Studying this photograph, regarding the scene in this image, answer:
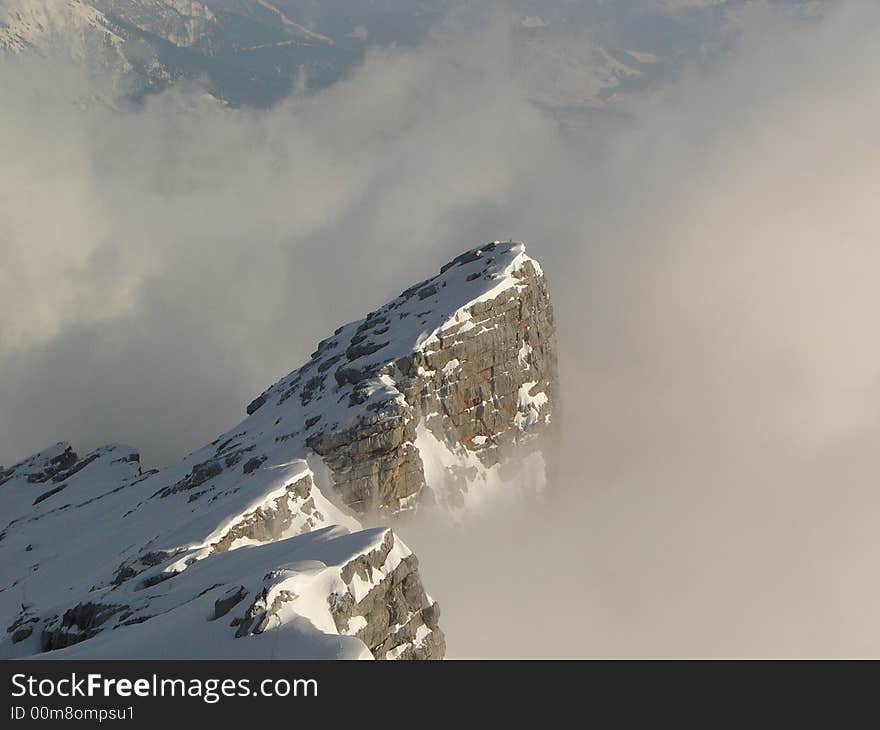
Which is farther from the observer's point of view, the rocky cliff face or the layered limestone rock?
the layered limestone rock

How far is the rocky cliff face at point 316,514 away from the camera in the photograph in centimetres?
9256

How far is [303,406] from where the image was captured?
186 meters

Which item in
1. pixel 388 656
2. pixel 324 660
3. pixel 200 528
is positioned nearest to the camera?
pixel 324 660

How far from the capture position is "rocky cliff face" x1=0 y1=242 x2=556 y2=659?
304ft

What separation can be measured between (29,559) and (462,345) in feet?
259

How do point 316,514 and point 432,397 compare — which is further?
point 432,397

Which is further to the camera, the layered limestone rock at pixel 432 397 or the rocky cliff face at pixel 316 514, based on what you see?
the layered limestone rock at pixel 432 397

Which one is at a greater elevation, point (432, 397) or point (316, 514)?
point (432, 397)

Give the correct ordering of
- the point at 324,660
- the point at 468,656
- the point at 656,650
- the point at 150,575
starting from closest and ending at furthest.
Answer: the point at 324,660, the point at 150,575, the point at 468,656, the point at 656,650

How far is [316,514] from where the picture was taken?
14688 cm

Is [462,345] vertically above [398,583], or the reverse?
[462,345]
